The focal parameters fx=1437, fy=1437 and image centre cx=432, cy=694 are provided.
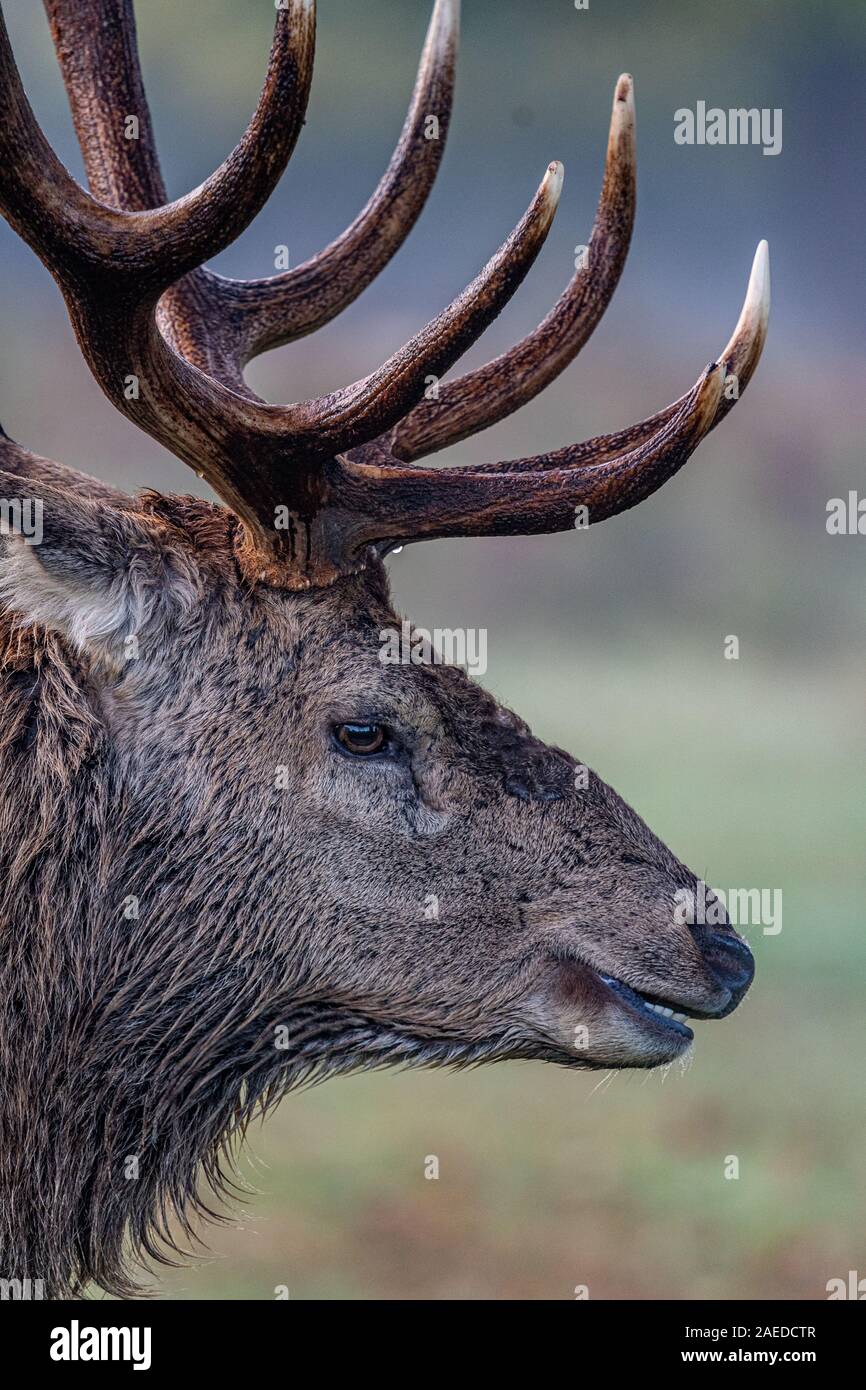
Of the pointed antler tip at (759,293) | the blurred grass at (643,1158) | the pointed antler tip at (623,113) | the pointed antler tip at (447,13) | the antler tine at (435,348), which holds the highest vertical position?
the pointed antler tip at (447,13)

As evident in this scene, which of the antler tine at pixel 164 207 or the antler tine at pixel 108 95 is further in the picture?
the antler tine at pixel 108 95

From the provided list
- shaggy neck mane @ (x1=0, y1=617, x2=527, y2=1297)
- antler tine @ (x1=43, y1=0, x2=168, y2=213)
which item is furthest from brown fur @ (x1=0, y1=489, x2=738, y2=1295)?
antler tine @ (x1=43, y1=0, x2=168, y2=213)

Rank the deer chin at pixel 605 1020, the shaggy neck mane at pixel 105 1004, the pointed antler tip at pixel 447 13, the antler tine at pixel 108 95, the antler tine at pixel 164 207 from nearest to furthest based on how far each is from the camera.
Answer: the antler tine at pixel 164 207 < the shaggy neck mane at pixel 105 1004 < the deer chin at pixel 605 1020 < the pointed antler tip at pixel 447 13 < the antler tine at pixel 108 95

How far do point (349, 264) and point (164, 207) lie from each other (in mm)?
1296

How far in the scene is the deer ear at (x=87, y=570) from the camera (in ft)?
8.64

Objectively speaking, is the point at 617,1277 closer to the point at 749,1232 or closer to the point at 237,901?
the point at 749,1232

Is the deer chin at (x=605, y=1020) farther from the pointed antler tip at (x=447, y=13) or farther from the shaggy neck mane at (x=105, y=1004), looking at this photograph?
the pointed antler tip at (x=447, y=13)

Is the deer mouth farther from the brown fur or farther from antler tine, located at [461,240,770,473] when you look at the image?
antler tine, located at [461,240,770,473]

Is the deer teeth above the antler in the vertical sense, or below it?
below

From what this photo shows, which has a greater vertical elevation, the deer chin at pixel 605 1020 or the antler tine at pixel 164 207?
the antler tine at pixel 164 207

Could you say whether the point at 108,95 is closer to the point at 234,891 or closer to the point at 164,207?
the point at 164,207

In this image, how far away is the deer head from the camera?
277cm

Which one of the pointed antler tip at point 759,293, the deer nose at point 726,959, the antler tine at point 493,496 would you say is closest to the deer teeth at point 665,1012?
the deer nose at point 726,959

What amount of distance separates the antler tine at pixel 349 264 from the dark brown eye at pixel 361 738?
1.35 meters
